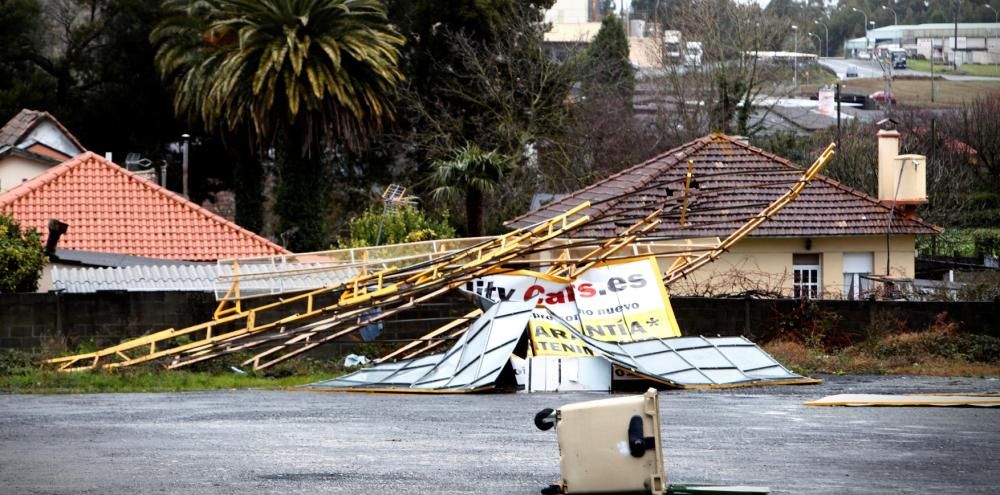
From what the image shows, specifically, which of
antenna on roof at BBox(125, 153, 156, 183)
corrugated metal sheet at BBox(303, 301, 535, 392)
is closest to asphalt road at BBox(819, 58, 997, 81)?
antenna on roof at BBox(125, 153, 156, 183)

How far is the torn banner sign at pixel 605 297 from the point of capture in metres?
26.4

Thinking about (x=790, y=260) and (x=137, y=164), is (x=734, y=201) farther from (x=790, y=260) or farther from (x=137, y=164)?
(x=137, y=164)

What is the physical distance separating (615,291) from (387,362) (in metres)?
4.41

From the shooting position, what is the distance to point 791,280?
1387 inches

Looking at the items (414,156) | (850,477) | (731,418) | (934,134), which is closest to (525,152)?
(414,156)

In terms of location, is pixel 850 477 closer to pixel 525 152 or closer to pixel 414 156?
pixel 525 152

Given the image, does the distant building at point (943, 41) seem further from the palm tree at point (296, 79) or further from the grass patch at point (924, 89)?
the palm tree at point (296, 79)

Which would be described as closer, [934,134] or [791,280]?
[791,280]

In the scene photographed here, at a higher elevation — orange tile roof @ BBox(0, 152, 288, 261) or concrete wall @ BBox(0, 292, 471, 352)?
orange tile roof @ BBox(0, 152, 288, 261)

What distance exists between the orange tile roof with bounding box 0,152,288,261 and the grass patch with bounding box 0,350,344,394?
13.1m

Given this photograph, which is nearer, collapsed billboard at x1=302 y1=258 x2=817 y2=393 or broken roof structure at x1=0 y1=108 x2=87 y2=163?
collapsed billboard at x1=302 y1=258 x2=817 y2=393

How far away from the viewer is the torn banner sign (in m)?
26.4

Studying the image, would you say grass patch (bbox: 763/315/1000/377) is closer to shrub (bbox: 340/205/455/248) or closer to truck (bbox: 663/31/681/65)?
shrub (bbox: 340/205/455/248)

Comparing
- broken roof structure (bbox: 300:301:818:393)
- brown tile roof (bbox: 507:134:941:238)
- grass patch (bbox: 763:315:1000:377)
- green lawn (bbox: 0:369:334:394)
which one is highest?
brown tile roof (bbox: 507:134:941:238)
